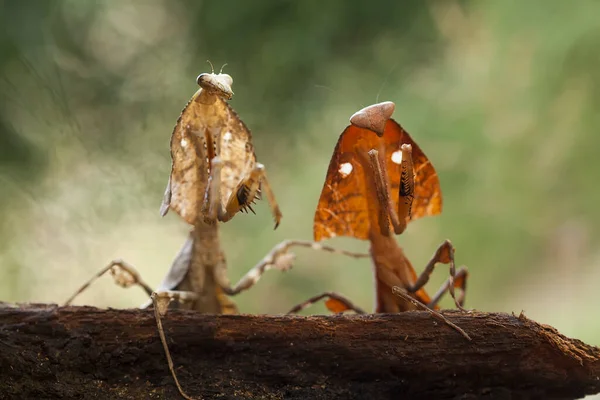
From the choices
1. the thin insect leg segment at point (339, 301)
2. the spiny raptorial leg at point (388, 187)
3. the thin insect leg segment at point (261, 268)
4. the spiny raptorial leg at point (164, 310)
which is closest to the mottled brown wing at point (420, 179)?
the spiny raptorial leg at point (388, 187)

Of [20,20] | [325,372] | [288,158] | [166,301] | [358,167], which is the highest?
[20,20]

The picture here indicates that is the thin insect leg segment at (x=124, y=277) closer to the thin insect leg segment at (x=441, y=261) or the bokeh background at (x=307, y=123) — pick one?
the bokeh background at (x=307, y=123)

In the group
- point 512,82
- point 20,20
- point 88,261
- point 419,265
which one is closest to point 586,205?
point 512,82

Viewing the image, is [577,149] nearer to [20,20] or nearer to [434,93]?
[434,93]

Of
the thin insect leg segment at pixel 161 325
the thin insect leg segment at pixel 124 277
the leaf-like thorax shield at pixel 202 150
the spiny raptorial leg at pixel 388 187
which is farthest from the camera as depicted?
the thin insect leg segment at pixel 124 277

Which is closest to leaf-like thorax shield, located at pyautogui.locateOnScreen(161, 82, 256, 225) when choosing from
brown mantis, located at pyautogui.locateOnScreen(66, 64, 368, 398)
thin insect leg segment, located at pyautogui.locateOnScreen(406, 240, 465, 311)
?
brown mantis, located at pyautogui.locateOnScreen(66, 64, 368, 398)

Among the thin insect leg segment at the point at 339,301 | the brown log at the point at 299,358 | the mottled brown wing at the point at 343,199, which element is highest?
the mottled brown wing at the point at 343,199

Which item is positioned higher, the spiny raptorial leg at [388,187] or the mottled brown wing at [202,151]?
the mottled brown wing at [202,151]

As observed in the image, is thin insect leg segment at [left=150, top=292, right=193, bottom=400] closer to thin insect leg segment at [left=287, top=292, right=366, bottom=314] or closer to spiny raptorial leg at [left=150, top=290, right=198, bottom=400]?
spiny raptorial leg at [left=150, top=290, right=198, bottom=400]
